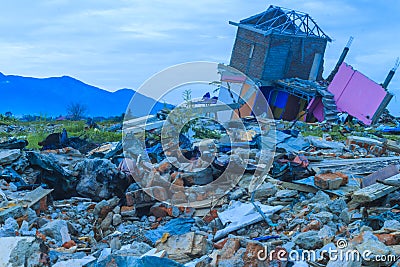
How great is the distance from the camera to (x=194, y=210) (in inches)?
187

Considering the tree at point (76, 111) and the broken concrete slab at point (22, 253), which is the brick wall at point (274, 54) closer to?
the tree at point (76, 111)

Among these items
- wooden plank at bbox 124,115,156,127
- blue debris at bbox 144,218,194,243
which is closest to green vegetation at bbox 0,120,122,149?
wooden plank at bbox 124,115,156,127

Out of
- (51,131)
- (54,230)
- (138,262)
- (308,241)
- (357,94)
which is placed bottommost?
(51,131)

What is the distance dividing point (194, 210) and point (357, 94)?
13301mm

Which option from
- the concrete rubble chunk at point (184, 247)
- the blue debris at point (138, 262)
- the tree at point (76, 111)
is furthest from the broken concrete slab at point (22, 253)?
the tree at point (76, 111)

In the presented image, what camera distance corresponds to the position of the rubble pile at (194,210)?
2.91 m

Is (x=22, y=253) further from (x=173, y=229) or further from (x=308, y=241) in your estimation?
(x=308, y=241)

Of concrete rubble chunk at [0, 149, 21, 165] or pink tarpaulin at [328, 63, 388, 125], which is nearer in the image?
concrete rubble chunk at [0, 149, 21, 165]

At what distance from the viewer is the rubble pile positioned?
291 cm

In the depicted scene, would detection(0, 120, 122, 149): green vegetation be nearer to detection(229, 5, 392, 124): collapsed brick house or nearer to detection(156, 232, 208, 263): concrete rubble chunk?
detection(156, 232, 208, 263): concrete rubble chunk

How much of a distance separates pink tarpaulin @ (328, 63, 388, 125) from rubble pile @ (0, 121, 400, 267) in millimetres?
9628

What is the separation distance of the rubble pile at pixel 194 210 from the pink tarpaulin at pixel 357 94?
9.63 metres

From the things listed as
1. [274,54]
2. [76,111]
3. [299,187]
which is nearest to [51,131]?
[76,111]

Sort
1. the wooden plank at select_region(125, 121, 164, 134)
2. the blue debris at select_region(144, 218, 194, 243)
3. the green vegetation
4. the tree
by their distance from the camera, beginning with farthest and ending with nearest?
1. the tree
2. the green vegetation
3. the wooden plank at select_region(125, 121, 164, 134)
4. the blue debris at select_region(144, 218, 194, 243)
